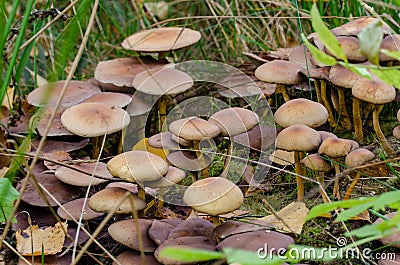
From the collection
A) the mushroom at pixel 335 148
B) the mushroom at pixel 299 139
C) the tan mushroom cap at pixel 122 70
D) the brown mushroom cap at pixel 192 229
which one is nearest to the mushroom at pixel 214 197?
the brown mushroom cap at pixel 192 229

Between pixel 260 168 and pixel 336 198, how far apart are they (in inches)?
16.5

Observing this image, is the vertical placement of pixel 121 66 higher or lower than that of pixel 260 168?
higher

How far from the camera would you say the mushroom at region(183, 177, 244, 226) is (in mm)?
1717

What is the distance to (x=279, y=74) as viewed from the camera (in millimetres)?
2479

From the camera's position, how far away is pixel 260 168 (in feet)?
8.23

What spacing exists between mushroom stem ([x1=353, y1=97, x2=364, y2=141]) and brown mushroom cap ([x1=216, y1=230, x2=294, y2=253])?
104 centimetres

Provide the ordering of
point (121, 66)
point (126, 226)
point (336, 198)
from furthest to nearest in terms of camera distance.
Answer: point (121, 66) < point (336, 198) < point (126, 226)

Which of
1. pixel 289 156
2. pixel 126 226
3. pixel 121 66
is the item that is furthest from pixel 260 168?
pixel 121 66

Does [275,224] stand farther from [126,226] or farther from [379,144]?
[379,144]

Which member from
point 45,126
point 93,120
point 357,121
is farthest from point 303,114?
point 45,126

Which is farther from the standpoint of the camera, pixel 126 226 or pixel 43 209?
pixel 43 209

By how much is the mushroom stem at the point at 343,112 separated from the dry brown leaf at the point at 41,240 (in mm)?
1456

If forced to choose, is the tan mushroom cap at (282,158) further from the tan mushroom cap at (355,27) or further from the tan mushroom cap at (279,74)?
the tan mushroom cap at (355,27)

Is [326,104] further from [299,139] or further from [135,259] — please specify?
[135,259]
